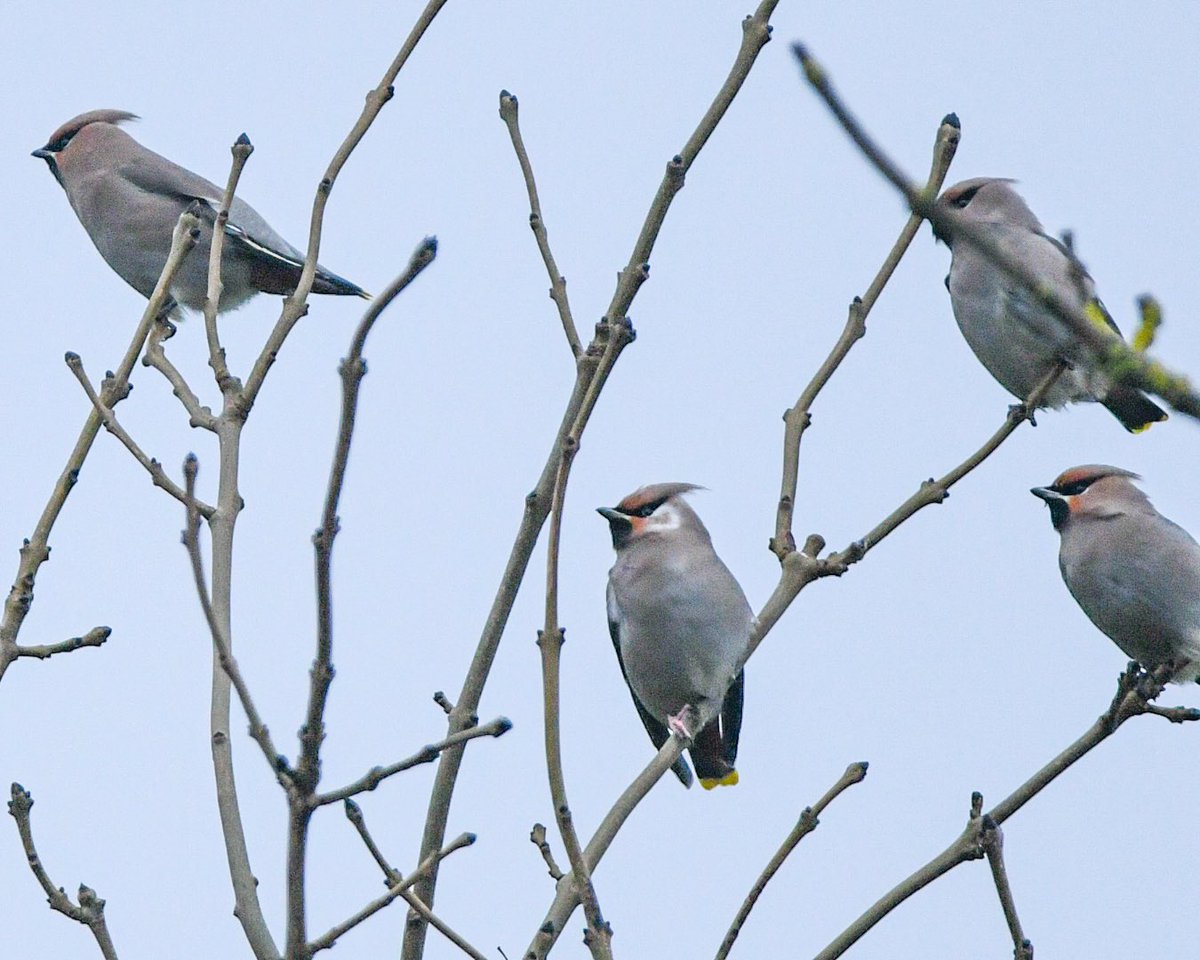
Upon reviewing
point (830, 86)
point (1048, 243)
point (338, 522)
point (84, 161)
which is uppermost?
point (84, 161)

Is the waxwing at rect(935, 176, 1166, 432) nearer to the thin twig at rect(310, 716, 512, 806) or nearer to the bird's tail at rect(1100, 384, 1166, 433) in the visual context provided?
the bird's tail at rect(1100, 384, 1166, 433)

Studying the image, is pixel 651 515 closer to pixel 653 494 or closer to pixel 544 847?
pixel 653 494

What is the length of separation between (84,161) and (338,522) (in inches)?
206

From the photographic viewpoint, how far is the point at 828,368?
123 inches

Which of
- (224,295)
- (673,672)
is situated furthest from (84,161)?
(673,672)

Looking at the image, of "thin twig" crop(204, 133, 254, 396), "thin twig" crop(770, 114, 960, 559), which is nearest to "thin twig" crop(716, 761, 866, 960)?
"thin twig" crop(770, 114, 960, 559)

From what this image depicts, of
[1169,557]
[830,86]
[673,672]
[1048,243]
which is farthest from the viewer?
[1048,243]

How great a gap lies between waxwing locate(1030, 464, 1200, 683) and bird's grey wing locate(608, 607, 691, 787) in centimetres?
138

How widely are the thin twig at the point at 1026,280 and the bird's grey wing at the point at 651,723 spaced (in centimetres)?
372

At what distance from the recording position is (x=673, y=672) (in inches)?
188

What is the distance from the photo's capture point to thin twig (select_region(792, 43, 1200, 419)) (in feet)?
3.26

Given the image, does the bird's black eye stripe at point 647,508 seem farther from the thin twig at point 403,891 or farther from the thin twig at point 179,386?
the thin twig at point 403,891

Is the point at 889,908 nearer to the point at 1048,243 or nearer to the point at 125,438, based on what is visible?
the point at 125,438

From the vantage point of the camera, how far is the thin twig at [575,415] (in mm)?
2623
